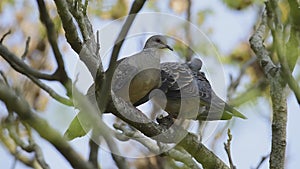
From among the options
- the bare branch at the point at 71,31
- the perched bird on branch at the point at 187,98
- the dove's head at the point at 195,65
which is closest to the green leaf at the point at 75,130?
the bare branch at the point at 71,31

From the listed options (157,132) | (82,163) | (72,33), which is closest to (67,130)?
(157,132)

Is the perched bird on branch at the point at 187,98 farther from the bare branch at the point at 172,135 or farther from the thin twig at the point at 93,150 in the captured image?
the thin twig at the point at 93,150

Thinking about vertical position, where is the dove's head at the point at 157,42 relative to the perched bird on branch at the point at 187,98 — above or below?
above

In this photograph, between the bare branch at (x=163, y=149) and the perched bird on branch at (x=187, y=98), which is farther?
the perched bird on branch at (x=187, y=98)

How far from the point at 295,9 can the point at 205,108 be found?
2.22 meters

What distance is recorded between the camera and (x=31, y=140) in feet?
15.1

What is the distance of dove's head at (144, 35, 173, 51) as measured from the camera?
576cm

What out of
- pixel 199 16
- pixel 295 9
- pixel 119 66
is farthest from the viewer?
pixel 199 16

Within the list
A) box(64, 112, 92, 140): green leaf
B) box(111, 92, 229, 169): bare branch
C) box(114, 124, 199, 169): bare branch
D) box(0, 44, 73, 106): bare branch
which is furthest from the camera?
box(114, 124, 199, 169): bare branch

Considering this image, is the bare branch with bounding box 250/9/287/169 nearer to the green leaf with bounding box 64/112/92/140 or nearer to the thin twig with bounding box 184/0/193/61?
the green leaf with bounding box 64/112/92/140

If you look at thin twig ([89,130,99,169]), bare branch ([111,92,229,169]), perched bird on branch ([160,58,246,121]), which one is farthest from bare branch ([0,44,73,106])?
perched bird on branch ([160,58,246,121])

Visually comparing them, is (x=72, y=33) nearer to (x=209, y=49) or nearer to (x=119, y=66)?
(x=119, y=66)

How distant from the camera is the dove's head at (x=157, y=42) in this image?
576cm

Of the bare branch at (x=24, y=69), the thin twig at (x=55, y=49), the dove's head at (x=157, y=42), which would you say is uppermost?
the thin twig at (x=55, y=49)
